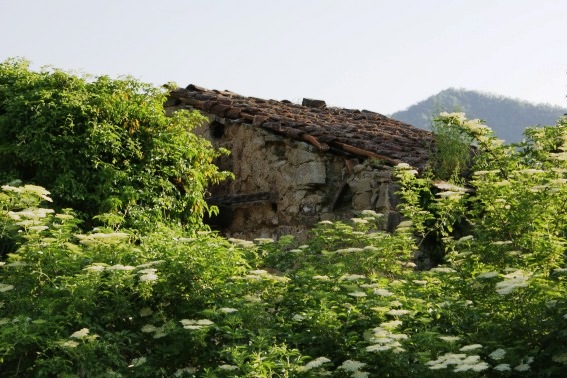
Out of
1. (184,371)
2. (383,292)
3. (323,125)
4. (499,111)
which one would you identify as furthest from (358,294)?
(499,111)

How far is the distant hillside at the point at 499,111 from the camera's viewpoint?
58.2 meters

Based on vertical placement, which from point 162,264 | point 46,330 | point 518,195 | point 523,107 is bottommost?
point 46,330

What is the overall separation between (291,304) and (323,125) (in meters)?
5.20

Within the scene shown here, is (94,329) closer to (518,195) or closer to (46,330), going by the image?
(46,330)

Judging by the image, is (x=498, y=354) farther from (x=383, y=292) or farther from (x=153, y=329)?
(x=153, y=329)

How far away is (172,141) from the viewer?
36.0 ft

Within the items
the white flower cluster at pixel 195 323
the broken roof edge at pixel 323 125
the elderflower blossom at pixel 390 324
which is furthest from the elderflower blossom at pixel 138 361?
the broken roof edge at pixel 323 125

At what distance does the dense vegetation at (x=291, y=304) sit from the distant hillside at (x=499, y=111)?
48.0 meters

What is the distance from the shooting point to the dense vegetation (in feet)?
21.7

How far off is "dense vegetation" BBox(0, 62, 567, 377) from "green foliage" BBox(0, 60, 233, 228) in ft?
6.03

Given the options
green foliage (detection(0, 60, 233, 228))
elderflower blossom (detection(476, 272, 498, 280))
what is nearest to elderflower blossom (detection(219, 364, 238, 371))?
elderflower blossom (detection(476, 272, 498, 280))

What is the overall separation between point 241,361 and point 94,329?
3.90 ft

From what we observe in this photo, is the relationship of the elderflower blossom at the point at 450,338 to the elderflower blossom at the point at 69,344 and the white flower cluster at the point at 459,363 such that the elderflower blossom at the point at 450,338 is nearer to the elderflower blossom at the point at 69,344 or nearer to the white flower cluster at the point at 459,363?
the white flower cluster at the point at 459,363

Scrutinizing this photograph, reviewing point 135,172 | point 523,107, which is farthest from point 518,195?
point 523,107
